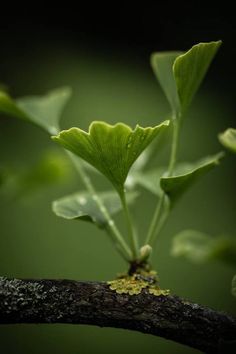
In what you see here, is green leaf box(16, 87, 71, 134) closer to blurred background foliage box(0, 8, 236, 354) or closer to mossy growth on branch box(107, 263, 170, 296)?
mossy growth on branch box(107, 263, 170, 296)

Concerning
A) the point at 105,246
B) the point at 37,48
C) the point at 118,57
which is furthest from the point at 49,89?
the point at 105,246

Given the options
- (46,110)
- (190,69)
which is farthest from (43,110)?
(190,69)

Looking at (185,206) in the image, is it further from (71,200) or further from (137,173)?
(71,200)

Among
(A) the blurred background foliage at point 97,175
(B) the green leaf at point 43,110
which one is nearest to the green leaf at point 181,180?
(B) the green leaf at point 43,110

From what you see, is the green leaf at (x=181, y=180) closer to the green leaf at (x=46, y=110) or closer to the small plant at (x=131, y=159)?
the small plant at (x=131, y=159)

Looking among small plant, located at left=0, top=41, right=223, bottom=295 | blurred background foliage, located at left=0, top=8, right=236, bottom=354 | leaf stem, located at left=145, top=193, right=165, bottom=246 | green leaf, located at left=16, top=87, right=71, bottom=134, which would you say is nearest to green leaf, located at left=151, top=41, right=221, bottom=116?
small plant, located at left=0, top=41, right=223, bottom=295

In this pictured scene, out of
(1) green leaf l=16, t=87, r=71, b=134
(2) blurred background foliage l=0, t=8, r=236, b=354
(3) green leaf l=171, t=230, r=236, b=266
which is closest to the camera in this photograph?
(3) green leaf l=171, t=230, r=236, b=266

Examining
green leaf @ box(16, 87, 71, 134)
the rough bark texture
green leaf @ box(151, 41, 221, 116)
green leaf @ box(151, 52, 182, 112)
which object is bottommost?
the rough bark texture

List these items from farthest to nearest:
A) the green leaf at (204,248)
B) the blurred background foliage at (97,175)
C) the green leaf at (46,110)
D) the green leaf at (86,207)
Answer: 1. the blurred background foliage at (97,175)
2. the green leaf at (46,110)
3. the green leaf at (86,207)
4. the green leaf at (204,248)
